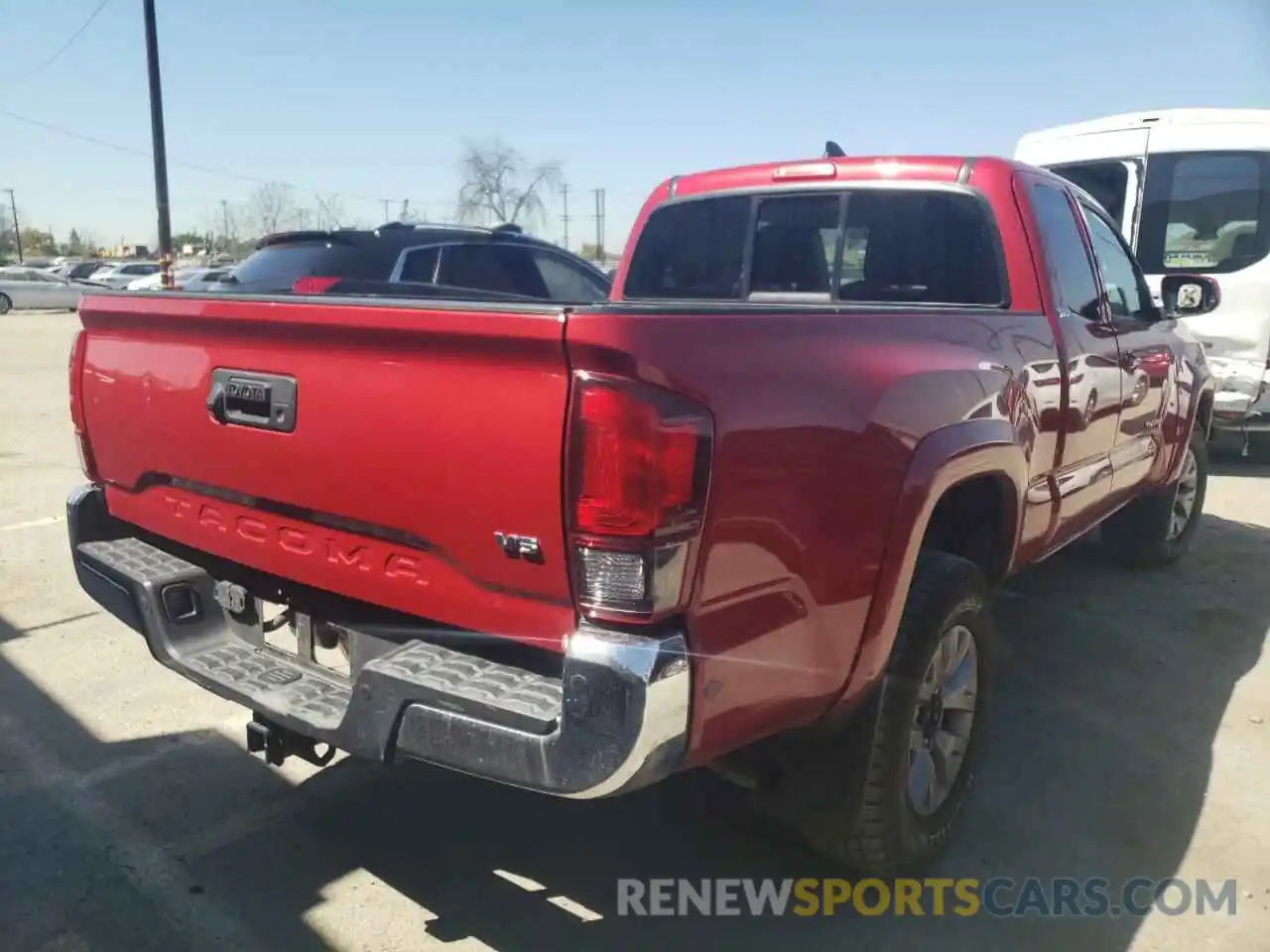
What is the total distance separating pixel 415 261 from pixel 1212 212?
6.49m

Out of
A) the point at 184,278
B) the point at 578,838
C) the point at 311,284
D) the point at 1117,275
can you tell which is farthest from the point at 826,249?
the point at 184,278

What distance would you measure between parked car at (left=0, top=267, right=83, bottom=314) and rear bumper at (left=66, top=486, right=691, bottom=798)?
32048 millimetres

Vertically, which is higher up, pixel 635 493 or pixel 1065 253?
pixel 1065 253

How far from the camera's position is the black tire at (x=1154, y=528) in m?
5.54

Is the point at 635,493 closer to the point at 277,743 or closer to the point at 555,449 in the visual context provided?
the point at 555,449

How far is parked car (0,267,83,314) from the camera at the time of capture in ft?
101

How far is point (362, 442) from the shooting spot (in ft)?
7.36

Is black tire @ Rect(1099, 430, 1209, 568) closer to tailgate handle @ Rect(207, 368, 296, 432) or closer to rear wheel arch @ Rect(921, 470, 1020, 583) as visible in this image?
rear wheel arch @ Rect(921, 470, 1020, 583)

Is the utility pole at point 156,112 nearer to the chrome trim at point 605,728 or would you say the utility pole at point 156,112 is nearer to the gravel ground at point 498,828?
the gravel ground at point 498,828

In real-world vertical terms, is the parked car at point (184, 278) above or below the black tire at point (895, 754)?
above

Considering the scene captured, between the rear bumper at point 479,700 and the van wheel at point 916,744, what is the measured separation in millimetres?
750

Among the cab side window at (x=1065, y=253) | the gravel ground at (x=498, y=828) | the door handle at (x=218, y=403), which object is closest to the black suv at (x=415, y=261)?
the gravel ground at (x=498, y=828)

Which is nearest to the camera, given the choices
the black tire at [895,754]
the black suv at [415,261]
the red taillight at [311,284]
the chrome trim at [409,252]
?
the black tire at [895,754]

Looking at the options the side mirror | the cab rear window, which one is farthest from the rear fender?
the side mirror
